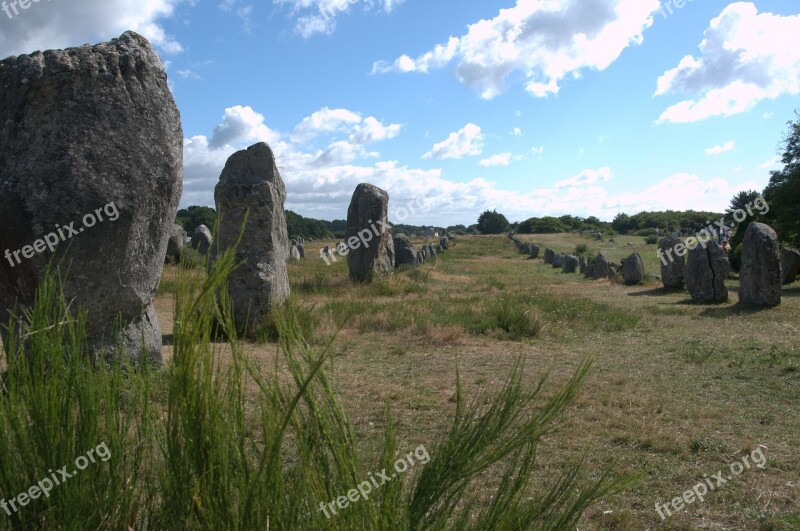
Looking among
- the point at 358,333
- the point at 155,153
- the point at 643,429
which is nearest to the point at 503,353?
the point at 358,333

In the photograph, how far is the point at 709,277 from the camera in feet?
45.6

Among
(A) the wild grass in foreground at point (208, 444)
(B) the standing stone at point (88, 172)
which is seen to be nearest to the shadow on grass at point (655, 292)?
(B) the standing stone at point (88, 172)

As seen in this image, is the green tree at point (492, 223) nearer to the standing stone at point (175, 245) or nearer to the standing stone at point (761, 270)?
the standing stone at point (175, 245)

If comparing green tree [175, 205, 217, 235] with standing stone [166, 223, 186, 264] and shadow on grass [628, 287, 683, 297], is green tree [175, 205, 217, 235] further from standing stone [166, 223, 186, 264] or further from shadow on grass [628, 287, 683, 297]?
shadow on grass [628, 287, 683, 297]

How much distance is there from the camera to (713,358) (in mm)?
7883

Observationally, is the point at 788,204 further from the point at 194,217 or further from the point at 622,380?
the point at 194,217

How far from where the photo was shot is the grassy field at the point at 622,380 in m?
4.00

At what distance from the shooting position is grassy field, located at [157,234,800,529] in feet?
13.1

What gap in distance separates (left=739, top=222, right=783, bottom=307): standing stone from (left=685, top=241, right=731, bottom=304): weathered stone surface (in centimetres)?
93

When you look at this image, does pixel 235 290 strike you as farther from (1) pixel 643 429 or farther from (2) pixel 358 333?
(1) pixel 643 429

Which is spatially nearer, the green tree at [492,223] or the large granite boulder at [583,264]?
the large granite boulder at [583,264]

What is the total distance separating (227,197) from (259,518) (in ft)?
25.6

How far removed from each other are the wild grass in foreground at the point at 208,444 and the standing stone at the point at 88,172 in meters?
3.20

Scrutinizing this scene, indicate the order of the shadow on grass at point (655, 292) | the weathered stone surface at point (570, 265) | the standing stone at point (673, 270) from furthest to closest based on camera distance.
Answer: the weathered stone surface at point (570, 265)
the standing stone at point (673, 270)
the shadow on grass at point (655, 292)
